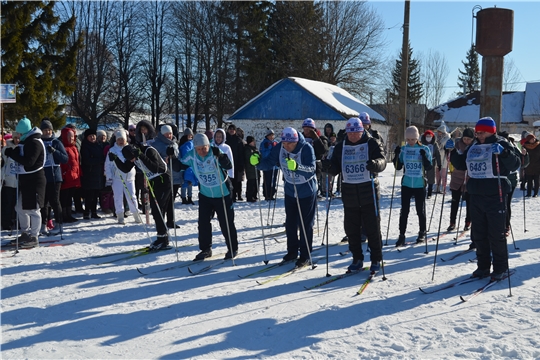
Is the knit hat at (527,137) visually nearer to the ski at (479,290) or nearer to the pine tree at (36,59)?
the ski at (479,290)

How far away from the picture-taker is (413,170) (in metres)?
7.92

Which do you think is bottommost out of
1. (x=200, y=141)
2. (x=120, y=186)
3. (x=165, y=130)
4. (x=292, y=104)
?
(x=120, y=186)

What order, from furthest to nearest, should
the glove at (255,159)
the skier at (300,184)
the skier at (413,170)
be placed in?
1. the skier at (413,170)
2. the glove at (255,159)
3. the skier at (300,184)

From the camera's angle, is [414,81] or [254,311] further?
[414,81]

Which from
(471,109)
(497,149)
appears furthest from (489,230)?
(471,109)

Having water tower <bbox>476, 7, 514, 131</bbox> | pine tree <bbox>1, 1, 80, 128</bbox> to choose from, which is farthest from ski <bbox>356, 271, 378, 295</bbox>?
pine tree <bbox>1, 1, 80, 128</bbox>

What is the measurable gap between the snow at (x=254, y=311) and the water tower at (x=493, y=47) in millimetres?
10227

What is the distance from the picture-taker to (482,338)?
14.2ft

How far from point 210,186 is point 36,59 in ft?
70.7

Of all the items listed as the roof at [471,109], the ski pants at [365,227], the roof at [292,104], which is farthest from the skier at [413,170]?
the roof at [471,109]

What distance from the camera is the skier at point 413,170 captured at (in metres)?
7.87

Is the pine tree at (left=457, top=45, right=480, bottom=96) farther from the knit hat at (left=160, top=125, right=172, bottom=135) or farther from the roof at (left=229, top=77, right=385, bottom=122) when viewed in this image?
the knit hat at (left=160, top=125, right=172, bottom=135)

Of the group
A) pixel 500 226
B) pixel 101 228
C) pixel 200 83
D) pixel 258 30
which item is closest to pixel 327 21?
pixel 258 30

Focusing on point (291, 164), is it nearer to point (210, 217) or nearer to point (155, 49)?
point (210, 217)
